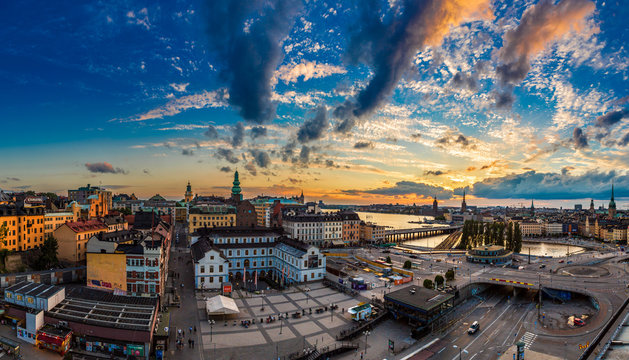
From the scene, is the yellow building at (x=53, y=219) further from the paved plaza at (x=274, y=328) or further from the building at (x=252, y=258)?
the paved plaza at (x=274, y=328)

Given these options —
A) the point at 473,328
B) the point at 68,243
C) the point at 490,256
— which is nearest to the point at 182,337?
the point at 473,328

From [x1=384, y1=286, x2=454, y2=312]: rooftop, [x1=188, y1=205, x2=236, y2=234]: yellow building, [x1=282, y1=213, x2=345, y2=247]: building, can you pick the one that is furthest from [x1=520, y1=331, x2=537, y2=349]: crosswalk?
[x1=188, y1=205, x2=236, y2=234]: yellow building

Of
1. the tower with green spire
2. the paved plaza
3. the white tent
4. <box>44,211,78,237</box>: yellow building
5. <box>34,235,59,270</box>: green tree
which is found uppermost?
the tower with green spire

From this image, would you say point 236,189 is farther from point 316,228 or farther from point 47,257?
point 47,257

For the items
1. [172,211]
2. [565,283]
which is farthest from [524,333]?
[172,211]

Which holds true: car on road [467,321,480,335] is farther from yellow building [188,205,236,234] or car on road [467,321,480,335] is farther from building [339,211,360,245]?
yellow building [188,205,236,234]

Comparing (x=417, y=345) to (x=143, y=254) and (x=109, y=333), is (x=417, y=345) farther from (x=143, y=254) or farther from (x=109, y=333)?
(x=143, y=254)

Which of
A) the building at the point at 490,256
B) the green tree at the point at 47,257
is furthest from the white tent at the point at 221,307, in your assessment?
the building at the point at 490,256

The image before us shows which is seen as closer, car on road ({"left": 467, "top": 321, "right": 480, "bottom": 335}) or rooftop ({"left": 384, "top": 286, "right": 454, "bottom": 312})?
car on road ({"left": 467, "top": 321, "right": 480, "bottom": 335})
